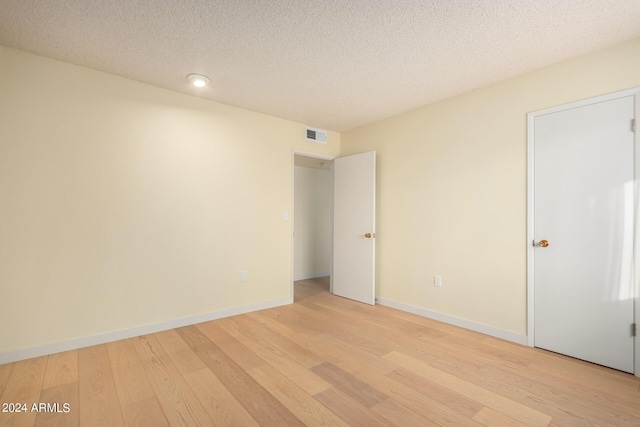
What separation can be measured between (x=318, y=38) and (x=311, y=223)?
12.8 feet

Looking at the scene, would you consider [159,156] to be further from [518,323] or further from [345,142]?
[518,323]

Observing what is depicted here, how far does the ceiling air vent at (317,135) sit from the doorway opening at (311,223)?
921mm

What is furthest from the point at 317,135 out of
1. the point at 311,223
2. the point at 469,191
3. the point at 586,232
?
the point at 586,232

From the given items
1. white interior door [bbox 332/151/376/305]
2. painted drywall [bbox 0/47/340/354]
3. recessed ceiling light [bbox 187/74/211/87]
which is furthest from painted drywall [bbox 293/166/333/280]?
recessed ceiling light [bbox 187/74/211/87]

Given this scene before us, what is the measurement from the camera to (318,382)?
Answer: 198cm

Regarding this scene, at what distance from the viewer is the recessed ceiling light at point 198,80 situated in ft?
8.68

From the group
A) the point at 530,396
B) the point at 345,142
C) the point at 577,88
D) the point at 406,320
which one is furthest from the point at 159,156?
the point at 577,88

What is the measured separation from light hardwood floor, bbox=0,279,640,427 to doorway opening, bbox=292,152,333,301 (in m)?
2.63

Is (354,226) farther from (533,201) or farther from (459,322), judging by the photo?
(533,201)

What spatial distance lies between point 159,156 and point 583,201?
3.85 metres

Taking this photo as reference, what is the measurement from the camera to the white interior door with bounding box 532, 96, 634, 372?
2.13 metres

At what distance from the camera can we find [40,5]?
178 cm

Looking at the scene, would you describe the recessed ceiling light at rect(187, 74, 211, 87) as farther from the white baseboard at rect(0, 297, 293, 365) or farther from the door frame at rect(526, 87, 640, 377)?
the door frame at rect(526, 87, 640, 377)


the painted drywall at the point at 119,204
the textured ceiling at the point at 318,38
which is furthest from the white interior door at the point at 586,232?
the painted drywall at the point at 119,204
